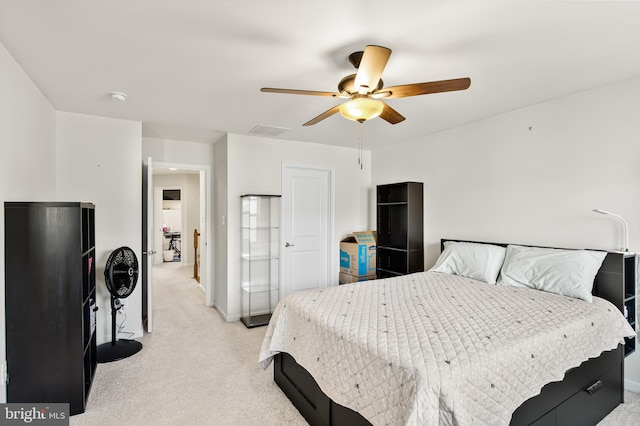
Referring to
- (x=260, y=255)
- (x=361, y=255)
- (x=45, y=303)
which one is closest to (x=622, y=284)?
(x=361, y=255)

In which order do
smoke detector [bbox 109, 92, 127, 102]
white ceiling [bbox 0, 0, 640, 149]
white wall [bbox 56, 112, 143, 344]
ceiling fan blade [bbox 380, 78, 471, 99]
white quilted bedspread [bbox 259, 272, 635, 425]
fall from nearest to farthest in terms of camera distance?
white quilted bedspread [bbox 259, 272, 635, 425], white ceiling [bbox 0, 0, 640, 149], ceiling fan blade [bbox 380, 78, 471, 99], smoke detector [bbox 109, 92, 127, 102], white wall [bbox 56, 112, 143, 344]

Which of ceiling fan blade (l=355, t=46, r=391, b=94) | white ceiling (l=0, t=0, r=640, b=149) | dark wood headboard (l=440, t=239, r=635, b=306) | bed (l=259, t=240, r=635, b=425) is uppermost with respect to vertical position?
white ceiling (l=0, t=0, r=640, b=149)

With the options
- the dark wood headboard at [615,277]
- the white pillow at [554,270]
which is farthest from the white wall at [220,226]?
the dark wood headboard at [615,277]

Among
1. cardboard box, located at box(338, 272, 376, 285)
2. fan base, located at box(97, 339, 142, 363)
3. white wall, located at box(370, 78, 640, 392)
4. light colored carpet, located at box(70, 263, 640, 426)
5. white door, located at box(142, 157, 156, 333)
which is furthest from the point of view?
cardboard box, located at box(338, 272, 376, 285)

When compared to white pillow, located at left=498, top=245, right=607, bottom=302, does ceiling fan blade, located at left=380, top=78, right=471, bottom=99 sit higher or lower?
higher

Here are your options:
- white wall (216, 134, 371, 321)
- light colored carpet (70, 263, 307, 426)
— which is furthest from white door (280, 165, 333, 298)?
light colored carpet (70, 263, 307, 426)

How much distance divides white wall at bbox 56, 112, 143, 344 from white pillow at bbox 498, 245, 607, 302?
148 inches

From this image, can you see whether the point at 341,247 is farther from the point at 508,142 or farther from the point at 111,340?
the point at 111,340

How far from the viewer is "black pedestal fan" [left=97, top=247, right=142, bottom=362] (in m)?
3.09

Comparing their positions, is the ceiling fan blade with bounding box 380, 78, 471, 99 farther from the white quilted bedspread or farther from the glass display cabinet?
the glass display cabinet

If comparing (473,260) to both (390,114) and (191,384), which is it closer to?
(390,114)

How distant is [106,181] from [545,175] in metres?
4.39

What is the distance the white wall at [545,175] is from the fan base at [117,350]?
11.6 ft

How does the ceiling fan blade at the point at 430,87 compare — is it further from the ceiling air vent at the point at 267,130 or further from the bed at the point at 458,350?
the ceiling air vent at the point at 267,130
